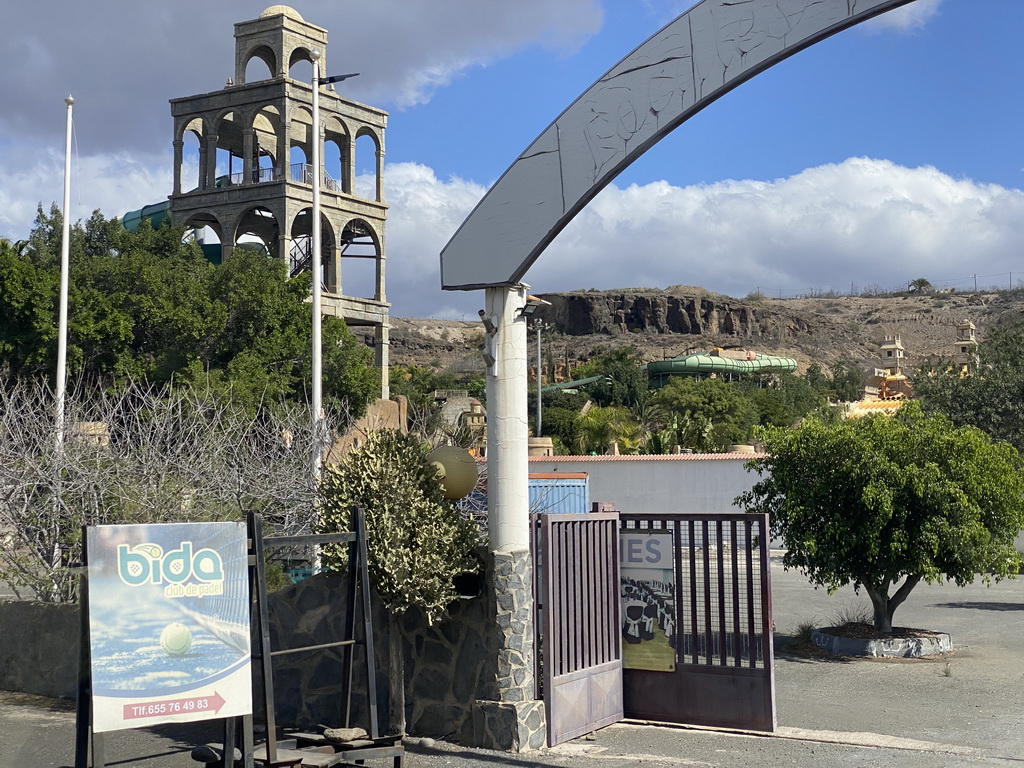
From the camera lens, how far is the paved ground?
29.3 feet

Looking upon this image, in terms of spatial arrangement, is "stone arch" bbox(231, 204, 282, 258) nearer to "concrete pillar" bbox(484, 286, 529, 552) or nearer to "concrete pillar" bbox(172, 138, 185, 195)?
"concrete pillar" bbox(172, 138, 185, 195)

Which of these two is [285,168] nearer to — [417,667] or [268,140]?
[268,140]

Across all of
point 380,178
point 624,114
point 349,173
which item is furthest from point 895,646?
point 380,178

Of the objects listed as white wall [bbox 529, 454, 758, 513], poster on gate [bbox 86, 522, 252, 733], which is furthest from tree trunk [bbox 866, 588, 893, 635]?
white wall [bbox 529, 454, 758, 513]

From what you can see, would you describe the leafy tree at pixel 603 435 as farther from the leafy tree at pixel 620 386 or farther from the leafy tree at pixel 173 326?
the leafy tree at pixel 620 386

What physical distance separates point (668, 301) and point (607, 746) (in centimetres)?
14705

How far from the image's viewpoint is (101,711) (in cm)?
707

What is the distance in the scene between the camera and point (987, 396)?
32.7m

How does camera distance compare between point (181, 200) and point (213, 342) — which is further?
point (181, 200)

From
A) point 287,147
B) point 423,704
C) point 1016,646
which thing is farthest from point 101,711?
point 287,147

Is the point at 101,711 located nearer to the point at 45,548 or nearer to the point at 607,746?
the point at 607,746

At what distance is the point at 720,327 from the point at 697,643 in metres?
145

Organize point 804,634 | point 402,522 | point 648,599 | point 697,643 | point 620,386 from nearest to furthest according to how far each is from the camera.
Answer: point 402,522, point 697,643, point 648,599, point 804,634, point 620,386

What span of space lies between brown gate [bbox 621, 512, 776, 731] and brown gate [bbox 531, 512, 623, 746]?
22 centimetres
